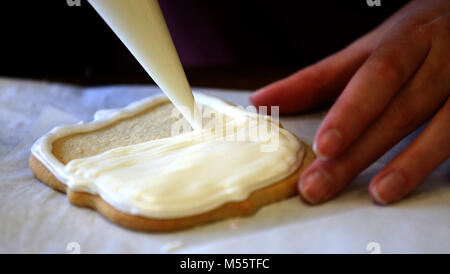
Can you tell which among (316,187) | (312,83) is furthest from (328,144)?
(312,83)

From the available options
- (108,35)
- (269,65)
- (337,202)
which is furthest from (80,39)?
(337,202)

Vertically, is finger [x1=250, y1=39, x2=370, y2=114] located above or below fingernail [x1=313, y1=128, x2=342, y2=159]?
below

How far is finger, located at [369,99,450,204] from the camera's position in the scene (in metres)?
0.73

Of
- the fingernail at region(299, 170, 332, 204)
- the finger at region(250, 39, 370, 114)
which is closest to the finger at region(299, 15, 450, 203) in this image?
the fingernail at region(299, 170, 332, 204)

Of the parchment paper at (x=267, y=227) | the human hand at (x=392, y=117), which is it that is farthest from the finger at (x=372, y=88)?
the parchment paper at (x=267, y=227)

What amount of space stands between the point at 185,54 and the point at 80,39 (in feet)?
1.10

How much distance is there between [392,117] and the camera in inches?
31.4

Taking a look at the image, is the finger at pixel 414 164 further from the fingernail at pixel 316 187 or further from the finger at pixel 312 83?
the finger at pixel 312 83

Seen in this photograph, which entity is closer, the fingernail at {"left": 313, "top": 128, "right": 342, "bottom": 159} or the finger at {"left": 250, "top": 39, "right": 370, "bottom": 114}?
the fingernail at {"left": 313, "top": 128, "right": 342, "bottom": 159}

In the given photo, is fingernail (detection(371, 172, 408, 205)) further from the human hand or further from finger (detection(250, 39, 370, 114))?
finger (detection(250, 39, 370, 114))

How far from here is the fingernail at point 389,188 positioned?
0.73 m

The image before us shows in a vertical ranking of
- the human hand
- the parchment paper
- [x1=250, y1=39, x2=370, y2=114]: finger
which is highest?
the human hand

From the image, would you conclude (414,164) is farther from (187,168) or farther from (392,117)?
(187,168)

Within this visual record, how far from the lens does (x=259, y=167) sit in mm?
774
